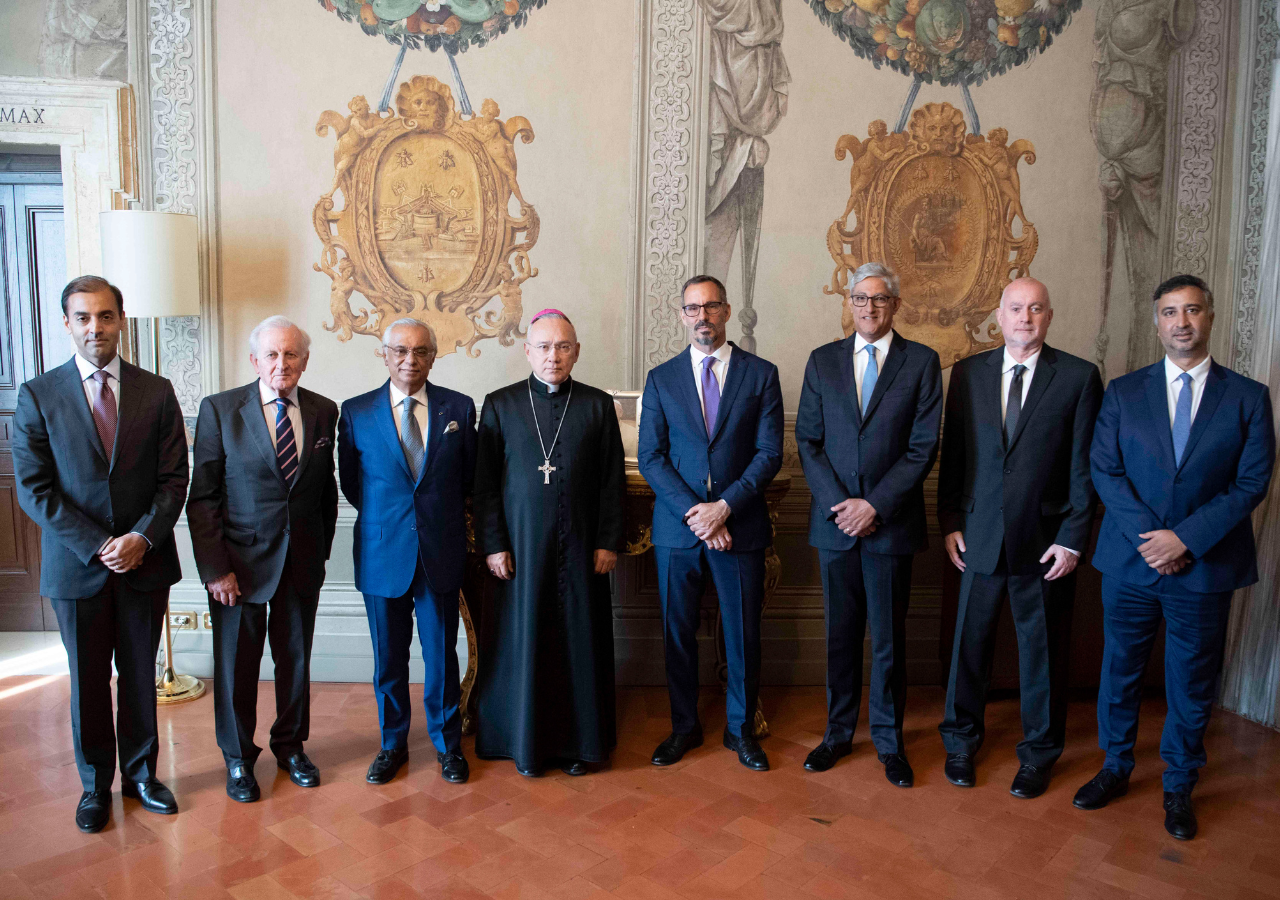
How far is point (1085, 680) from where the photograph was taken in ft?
14.5

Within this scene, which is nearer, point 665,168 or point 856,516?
point 856,516

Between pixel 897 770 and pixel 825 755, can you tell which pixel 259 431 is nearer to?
pixel 825 755

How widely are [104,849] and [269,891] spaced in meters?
0.67

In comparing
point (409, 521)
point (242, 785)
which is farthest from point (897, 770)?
point (242, 785)

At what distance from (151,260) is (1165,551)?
4.27m

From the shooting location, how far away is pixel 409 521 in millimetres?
3312

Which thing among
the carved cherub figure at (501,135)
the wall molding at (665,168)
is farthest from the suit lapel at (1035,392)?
the carved cherub figure at (501,135)

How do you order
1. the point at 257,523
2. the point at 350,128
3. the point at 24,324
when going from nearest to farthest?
the point at 257,523, the point at 350,128, the point at 24,324

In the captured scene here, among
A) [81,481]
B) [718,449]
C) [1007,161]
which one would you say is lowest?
[81,481]

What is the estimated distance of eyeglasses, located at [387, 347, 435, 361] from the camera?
3252 millimetres

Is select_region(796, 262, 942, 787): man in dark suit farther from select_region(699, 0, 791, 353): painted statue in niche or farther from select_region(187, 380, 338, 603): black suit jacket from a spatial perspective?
select_region(187, 380, 338, 603): black suit jacket

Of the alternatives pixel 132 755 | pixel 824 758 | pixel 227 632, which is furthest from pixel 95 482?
pixel 824 758

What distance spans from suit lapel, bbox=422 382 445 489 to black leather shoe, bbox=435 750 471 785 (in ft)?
3.66

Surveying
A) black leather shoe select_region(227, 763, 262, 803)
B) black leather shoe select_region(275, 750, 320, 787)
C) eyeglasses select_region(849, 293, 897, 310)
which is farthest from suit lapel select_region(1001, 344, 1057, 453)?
black leather shoe select_region(227, 763, 262, 803)
